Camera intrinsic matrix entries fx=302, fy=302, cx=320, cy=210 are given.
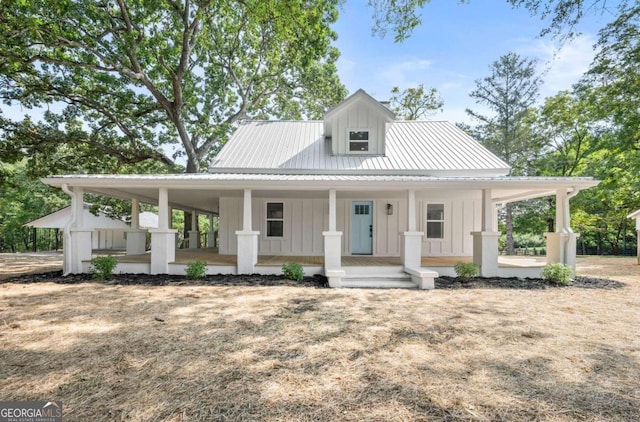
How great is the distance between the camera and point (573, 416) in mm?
2293

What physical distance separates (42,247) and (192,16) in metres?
27.0

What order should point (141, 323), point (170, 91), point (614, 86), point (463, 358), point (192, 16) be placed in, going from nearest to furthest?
1. point (463, 358)
2. point (141, 323)
3. point (614, 86)
4. point (192, 16)
5. point (170, 91)

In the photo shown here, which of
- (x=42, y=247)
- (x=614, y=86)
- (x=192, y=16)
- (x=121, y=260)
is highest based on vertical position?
(x=192, y=16)

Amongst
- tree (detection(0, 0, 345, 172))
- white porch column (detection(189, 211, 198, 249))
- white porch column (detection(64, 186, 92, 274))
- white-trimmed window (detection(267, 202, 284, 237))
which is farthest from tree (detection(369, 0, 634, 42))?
white porch column (detection(189, 211, 198, 249))

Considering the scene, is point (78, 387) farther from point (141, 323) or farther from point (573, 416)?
point (573, 416)

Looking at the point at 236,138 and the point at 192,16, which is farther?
the point at 192,16

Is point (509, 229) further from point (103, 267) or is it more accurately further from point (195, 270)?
point (103, 267)

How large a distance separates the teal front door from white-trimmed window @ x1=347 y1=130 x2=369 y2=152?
214cm

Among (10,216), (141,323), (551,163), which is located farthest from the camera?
(10,216)

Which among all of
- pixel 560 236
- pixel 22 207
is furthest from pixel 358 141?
pixel 22 207

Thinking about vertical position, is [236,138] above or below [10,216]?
above

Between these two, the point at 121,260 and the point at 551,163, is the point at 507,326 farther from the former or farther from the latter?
the point at 551,163

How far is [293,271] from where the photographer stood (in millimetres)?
7828

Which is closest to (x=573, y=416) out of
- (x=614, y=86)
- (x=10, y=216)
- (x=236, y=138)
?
(x=236, y=138)
